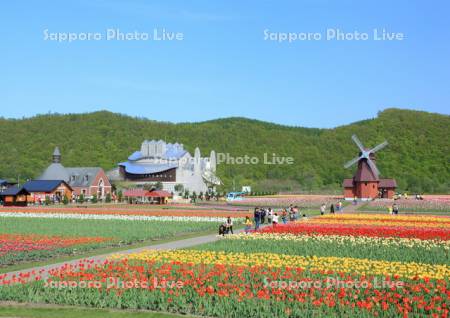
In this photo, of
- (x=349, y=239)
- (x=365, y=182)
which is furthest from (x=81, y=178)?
(x=349, y=239)

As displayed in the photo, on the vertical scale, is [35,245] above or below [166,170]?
below

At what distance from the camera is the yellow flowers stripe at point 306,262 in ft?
52.0

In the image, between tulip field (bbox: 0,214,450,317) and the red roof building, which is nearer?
tulip field (bbox: 0,214,450,317)

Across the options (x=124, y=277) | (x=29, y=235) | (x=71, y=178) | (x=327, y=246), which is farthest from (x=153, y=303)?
(x=71, y=178)

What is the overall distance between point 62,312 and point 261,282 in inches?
189

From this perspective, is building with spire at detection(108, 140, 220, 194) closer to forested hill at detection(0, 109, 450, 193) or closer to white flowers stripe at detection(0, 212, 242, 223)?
forested hill at detection(0, 109, 450, 193)

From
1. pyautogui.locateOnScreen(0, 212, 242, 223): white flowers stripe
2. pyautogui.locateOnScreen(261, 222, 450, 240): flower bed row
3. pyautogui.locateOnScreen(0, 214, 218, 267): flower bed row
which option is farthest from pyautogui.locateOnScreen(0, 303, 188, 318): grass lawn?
pyautogui.locateOnScreen(0, 212, 242, 223): white flowers stripe

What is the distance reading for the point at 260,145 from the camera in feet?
454

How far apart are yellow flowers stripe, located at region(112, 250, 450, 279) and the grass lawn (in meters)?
5.56

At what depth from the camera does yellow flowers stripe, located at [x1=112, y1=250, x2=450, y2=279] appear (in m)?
15.8

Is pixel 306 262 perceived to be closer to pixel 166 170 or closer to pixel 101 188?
pixel 101 188

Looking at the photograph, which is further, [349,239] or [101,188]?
[101,188]

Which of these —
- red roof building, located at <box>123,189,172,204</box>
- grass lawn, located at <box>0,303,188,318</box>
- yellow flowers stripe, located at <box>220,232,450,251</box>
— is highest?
red roof building, located at <box>123,189,172,204</box>

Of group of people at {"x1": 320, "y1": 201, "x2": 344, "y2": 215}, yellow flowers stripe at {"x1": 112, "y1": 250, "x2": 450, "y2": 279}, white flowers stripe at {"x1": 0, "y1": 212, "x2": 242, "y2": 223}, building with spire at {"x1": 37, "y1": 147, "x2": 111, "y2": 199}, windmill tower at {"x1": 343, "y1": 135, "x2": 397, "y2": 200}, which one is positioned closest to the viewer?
yellow flowers stripe at {"x1": 112, "y1": 250, "x2": 450, "y2": 279}
